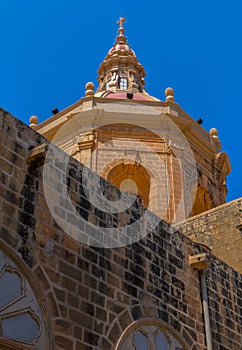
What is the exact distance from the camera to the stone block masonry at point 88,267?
6418 mm

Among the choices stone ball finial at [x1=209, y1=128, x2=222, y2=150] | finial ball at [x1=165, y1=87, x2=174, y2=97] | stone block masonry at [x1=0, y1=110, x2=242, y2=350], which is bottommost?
stone block masonry at [x1=0, y1=110, x2=242, y2=350]

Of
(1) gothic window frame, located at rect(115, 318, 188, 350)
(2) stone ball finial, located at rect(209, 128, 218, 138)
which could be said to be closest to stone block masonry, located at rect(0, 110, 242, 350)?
(1) gothic window frame, located at rect(115, 318, 188, 350)

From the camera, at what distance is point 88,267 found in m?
7.13

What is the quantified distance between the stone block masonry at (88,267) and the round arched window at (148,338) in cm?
9

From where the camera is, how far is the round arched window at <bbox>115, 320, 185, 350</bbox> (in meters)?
7.34

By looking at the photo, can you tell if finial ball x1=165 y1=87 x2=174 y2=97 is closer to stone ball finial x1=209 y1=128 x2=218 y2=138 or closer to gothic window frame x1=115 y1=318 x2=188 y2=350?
stone ball finial x1=209 y1=128 x2=218 y2=138

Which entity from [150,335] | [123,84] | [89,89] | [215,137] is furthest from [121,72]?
[150,335]

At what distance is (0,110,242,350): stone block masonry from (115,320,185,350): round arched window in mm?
87

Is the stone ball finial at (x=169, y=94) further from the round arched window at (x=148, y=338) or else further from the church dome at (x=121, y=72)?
the round arched window at (x=148, y=338)

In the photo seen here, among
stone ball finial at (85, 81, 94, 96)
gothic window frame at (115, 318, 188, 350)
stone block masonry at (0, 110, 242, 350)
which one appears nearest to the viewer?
stone block masonry at (0, 110, 242, 350)

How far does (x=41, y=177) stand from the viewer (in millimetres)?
7000

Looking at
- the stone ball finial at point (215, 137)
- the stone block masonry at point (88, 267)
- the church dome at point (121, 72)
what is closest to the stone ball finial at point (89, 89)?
the church dome at point (121, 72)

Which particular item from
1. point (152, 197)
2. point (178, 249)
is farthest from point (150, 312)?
point (152, 197)

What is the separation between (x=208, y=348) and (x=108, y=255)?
7.78 ft
